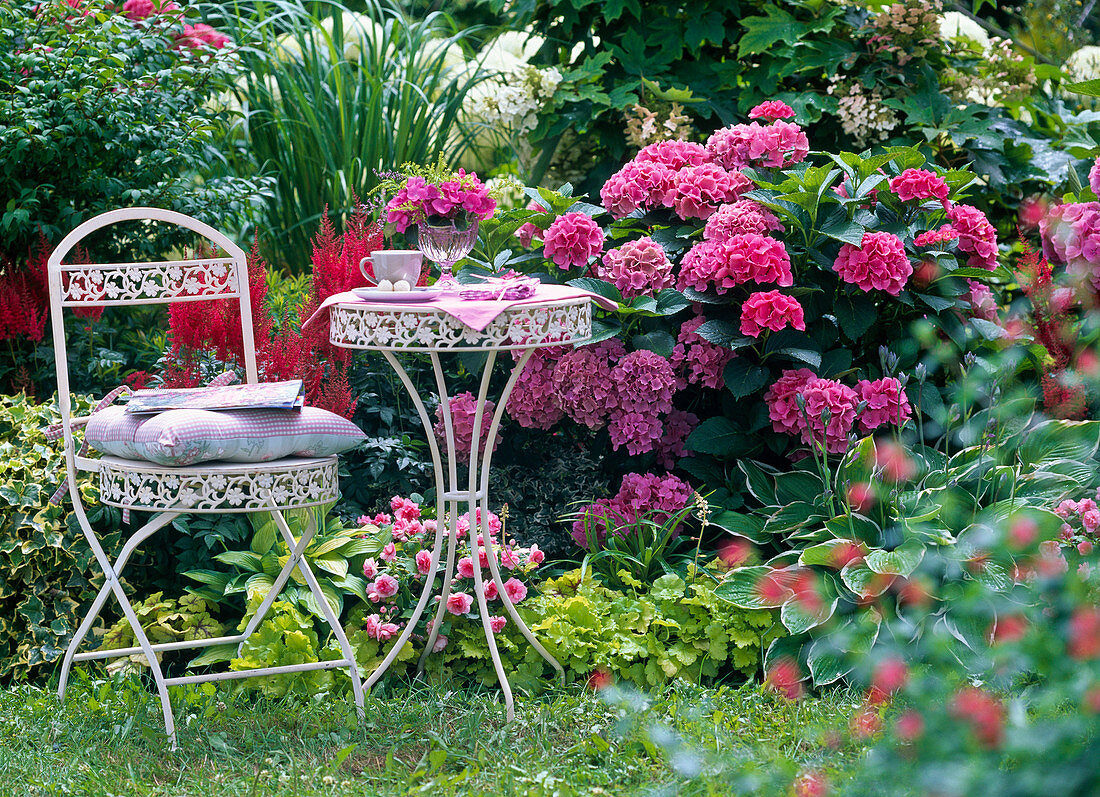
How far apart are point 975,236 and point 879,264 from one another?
0.45 m

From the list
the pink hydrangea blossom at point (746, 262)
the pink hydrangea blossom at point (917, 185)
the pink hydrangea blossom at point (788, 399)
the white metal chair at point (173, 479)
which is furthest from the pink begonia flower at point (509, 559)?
the pink hydrangea blossom at point (917, 185)

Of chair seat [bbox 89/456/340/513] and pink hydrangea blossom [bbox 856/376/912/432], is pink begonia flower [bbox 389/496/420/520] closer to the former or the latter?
chair seat [bbox 89/456/340/513]

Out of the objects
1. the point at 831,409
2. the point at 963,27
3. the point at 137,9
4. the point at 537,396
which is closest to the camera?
the point at 831,409

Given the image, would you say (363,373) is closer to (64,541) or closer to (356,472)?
(356,472)

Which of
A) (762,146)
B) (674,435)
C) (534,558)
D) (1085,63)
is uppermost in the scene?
(1085,63)

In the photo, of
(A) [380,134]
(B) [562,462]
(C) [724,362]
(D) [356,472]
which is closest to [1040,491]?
(C) [724,362]

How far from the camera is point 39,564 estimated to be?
114 inches

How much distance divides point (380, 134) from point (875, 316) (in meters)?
2.44

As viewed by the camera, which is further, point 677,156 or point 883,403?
point 677,156

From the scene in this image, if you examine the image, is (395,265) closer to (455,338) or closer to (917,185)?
(455,338)

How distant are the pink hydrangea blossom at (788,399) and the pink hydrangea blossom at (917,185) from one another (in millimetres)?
664

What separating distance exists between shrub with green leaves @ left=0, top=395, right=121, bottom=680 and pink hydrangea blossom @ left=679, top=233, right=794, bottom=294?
1925mm

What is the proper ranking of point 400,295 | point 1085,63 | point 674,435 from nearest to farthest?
point 400,295 → point 674,435 → point 1085,63

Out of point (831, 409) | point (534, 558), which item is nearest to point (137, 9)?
point (534, 558)
